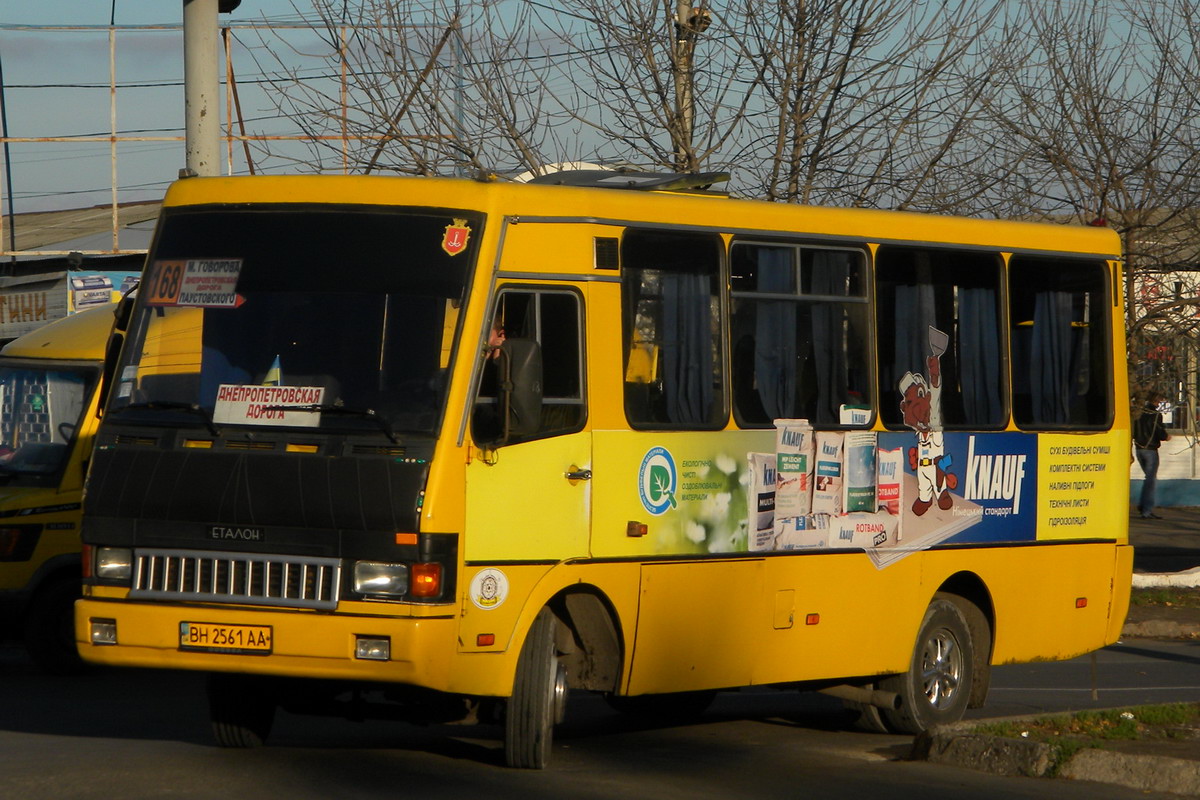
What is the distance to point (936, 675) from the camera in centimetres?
1025

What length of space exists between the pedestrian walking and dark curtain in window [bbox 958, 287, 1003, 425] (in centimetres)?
1212

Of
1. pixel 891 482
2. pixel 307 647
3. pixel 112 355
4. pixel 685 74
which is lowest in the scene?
pixel 307 647

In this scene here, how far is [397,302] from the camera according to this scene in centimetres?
759

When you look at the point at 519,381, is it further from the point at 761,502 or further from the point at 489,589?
the point at 761,502

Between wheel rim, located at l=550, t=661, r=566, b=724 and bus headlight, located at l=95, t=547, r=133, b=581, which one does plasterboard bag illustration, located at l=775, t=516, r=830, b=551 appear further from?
bus headlight, located at l=95, t=547, r=133, b=581

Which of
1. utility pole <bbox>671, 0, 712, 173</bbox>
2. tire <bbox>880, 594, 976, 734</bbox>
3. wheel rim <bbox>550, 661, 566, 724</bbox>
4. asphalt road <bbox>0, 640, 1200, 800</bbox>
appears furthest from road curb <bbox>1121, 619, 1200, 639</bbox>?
wheel rim <bbox>550, 661, 566, 724</bbox>

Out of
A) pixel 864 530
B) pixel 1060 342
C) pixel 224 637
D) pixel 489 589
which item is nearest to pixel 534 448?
pixel 489 589

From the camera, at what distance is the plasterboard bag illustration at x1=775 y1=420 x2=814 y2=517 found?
903cm

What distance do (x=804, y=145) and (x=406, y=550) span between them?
9.31 metres

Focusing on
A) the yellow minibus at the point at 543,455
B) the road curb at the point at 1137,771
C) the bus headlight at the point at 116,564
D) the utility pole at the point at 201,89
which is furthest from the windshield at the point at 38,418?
the road curb at the point at 1137,771

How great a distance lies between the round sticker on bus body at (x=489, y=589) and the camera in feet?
24.5

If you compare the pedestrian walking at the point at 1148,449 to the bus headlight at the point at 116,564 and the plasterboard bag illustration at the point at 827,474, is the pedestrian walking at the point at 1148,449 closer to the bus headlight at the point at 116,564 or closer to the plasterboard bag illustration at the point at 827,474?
the plasterboard bag illustration at the point at 827,474

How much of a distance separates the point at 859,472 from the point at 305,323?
3391 millimetres

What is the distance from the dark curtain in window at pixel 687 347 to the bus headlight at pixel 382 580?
6.07 ft
